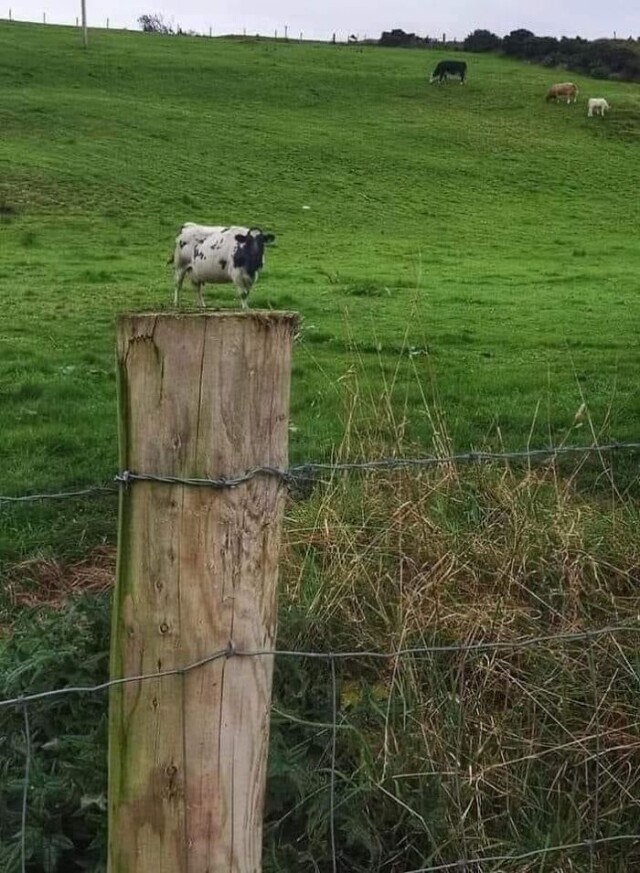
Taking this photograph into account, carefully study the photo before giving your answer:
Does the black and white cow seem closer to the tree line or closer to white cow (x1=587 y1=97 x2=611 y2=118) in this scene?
white cow (x1=587 y1=97 x2=611 y2=118)

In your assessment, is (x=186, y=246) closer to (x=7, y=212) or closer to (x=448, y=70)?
(x=7, y=212)

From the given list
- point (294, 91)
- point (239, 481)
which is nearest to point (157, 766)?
point (239, 481)

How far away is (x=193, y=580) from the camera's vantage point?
2.16 meters

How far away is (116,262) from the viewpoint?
773 inches

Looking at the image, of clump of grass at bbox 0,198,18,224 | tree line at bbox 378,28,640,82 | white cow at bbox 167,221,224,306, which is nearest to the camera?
white cow at bbox 167,221,224,306

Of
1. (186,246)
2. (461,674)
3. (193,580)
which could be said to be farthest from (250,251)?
(193,580)

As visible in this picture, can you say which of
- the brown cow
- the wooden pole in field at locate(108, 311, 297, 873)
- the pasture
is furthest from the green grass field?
the wooden pole in field at locate(108, 311, 297, 873)

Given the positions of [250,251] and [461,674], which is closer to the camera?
[461,674]

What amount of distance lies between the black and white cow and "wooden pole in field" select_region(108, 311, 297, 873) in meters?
10.8

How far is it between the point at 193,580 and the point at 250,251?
11.1 metres

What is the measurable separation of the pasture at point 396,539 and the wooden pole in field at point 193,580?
0.57m

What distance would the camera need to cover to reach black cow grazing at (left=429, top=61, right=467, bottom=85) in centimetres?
5219

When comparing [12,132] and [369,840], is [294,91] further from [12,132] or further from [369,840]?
[369,840]

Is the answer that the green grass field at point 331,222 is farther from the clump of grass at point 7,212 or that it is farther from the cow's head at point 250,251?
the cow's head at point 250,251
